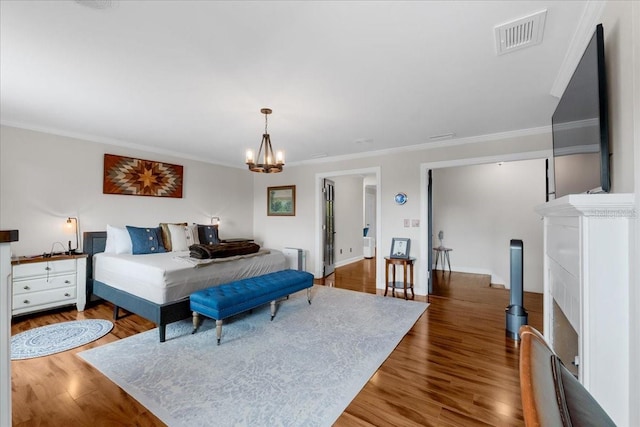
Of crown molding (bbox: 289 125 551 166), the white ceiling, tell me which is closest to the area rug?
the white ceiling

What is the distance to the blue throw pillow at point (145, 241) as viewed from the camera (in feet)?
13.0

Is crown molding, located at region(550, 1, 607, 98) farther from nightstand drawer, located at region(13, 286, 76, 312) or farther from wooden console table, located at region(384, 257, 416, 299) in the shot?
nightstand drawer, located at region(13, 286, 76, 312)

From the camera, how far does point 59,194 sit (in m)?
3.88

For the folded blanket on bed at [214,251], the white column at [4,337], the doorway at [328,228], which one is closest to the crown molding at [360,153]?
the doorway at [328,228]

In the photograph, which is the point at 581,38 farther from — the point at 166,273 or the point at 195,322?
the point at 195,322

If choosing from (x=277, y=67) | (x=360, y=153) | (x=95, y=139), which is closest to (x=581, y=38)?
(x=277, y=67)

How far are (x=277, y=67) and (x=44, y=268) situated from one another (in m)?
3.89

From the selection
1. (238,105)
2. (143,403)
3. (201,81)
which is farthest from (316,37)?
(143,403)

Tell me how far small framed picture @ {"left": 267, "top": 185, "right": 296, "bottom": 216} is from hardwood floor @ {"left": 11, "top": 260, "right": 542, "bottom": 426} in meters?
3.47

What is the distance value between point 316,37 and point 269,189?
4817 millimetres

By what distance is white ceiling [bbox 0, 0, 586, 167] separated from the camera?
5.45ft

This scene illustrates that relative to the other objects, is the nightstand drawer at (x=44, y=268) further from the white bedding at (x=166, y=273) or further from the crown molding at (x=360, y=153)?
the crown molding at (x=360, y=153)

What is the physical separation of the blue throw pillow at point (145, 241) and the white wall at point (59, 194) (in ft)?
2.24

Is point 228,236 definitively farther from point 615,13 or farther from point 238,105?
point 615,13
